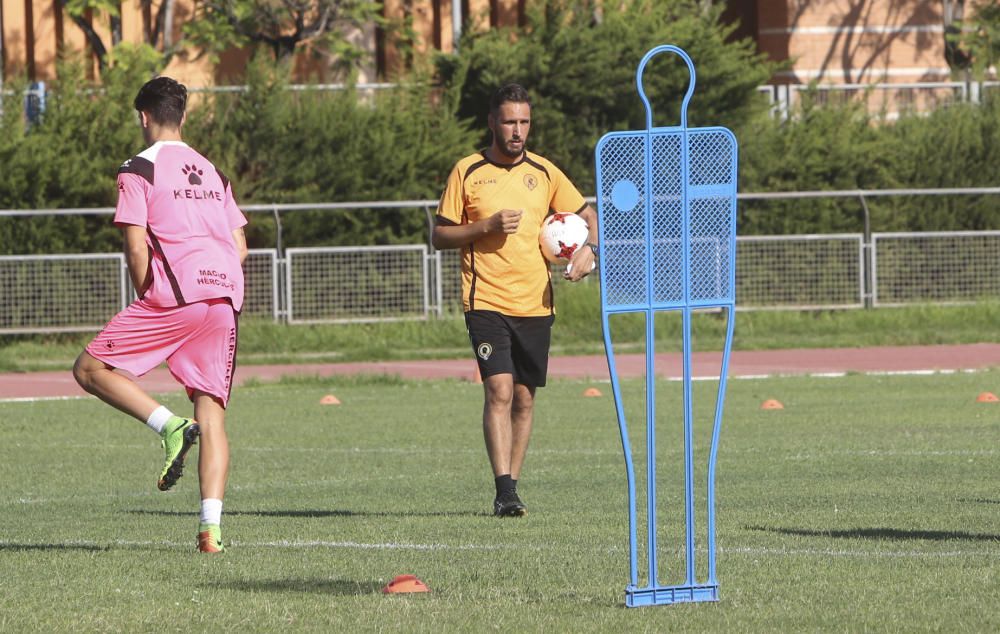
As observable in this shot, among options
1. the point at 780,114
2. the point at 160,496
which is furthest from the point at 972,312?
the point at 160,496

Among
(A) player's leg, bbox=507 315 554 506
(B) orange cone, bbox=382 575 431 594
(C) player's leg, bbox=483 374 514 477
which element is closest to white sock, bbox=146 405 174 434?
(B) orange cone, bbox=382 575 431 594

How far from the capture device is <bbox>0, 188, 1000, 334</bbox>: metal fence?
25812 mm

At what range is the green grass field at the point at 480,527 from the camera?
6.73 m

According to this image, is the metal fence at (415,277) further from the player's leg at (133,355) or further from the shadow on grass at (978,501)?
the player's leg at (133,355)

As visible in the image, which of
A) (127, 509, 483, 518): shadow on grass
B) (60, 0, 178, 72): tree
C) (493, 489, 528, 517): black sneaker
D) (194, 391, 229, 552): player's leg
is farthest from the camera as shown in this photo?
(60, 0, 178, 72): tree

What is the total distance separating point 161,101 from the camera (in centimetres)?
853

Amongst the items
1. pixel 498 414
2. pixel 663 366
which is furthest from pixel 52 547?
pixel 663 366

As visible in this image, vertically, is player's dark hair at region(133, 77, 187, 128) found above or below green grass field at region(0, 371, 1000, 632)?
above

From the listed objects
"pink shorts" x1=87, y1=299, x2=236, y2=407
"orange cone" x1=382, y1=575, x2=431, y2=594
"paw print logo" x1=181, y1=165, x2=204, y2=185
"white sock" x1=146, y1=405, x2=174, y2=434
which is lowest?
"orange cone" x1=382, y1=575, x2=431, y2=594

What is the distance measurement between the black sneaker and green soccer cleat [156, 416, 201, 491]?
2064 millimetres

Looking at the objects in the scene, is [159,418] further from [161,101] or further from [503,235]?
[503,235]

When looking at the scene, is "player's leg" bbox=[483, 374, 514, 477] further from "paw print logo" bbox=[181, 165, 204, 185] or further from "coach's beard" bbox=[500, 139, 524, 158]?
"paw print logo" bbox=[181, 165, 204, 185]

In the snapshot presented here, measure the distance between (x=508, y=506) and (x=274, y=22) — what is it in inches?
1114

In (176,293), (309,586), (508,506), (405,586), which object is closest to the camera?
(405,586)
